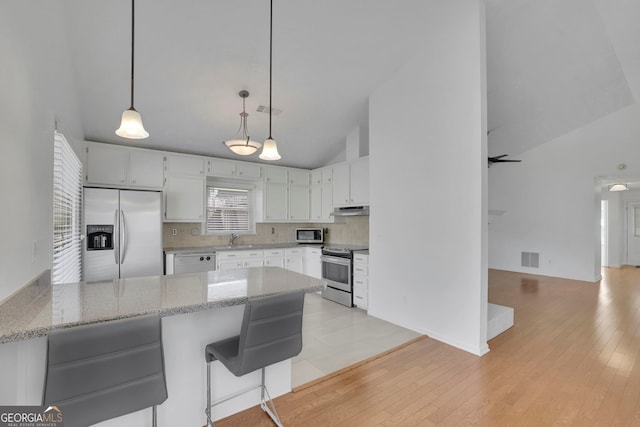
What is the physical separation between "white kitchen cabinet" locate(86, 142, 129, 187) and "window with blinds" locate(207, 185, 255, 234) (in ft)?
4.67

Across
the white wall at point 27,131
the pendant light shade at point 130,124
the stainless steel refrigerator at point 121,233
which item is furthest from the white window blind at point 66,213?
the pendant light shade at point 130,124

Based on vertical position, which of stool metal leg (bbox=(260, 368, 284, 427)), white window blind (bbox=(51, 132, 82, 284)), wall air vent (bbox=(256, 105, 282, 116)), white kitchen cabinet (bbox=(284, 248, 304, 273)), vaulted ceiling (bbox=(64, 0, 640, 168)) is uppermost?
vaulted ceiling (bbox=(64, 0, 640, 168))

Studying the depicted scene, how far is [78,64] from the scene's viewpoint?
121 inches

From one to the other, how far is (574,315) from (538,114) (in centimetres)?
382

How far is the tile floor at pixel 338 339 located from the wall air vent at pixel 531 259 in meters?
5.48

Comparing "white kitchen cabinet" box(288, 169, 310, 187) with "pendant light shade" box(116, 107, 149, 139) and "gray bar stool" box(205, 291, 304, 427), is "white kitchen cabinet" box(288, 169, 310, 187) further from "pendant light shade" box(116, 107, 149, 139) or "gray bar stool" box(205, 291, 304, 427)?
"gray bar stool" box(205, 291, 304, 427)

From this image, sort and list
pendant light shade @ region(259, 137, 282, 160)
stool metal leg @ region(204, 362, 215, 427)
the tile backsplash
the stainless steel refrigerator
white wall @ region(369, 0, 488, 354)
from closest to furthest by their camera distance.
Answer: stool metal leg @ region(204, 362, 215, 427) < pendant light shade @ region(259, 137, 282, 160) < white wall @ region(369, 0, 488, 354) < the stainless steel refrigerator < the tile backsplash

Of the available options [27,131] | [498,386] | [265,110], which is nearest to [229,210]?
[265,110]

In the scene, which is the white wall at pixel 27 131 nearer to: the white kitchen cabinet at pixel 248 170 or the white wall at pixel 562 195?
the white kitchen cabinet at pixel 248 170

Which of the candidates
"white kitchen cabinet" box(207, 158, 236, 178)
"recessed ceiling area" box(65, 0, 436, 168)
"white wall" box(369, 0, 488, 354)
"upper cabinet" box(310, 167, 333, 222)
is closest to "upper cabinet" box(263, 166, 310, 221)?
"upper cabinet" box(310, 167, 333, 222)

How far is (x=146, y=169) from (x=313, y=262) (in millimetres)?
3258

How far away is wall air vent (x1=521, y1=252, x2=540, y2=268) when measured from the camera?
7.07 m

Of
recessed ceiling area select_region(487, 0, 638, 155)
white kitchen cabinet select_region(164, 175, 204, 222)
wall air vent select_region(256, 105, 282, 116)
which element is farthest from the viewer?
white kitchen cabinet select_region(164, 175, 204, 222)

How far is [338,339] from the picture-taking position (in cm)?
330
